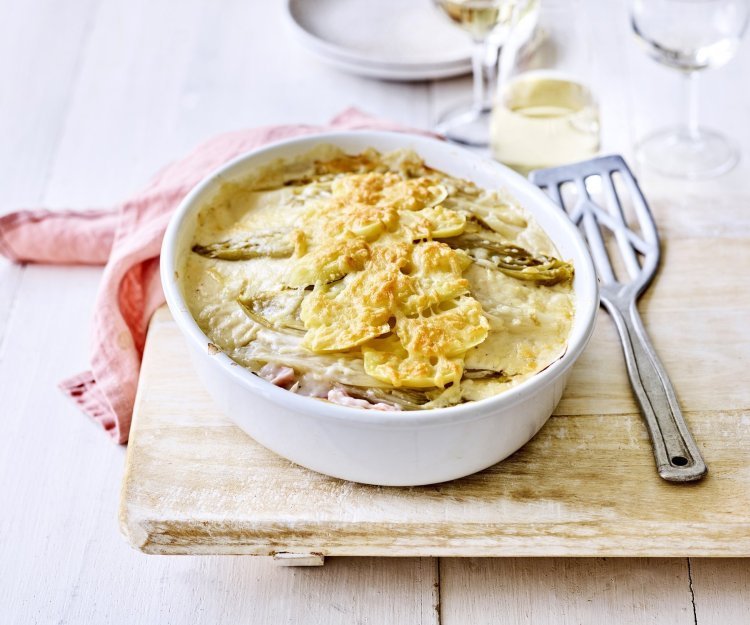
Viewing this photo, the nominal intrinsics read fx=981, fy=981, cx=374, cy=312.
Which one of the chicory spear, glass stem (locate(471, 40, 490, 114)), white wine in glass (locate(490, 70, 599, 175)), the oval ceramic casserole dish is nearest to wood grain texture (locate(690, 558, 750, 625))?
the oval ceramic casserole dish

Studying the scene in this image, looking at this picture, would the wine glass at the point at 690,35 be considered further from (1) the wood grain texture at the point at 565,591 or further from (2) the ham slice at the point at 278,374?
(2) the ham slice at the point at 278,374

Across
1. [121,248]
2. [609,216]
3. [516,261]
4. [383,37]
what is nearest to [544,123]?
[609,216]

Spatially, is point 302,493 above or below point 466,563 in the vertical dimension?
above

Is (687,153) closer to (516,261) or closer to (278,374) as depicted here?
(516,261)

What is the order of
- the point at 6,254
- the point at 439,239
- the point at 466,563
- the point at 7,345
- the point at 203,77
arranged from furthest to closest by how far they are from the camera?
1. the point at 203,77
2. the point at 6,254
3. the point at 7,345
4. the point at 439,239
5. the point at 466,563

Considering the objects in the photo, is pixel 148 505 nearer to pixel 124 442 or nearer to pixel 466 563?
pixel 124 442

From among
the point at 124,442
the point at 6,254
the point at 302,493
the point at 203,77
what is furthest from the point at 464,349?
the point at 203,77
